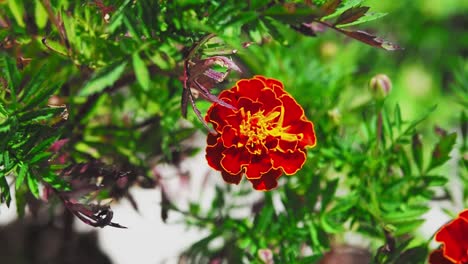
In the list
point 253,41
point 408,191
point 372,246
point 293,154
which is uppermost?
point 253,41

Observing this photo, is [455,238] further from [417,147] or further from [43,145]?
[43,145]

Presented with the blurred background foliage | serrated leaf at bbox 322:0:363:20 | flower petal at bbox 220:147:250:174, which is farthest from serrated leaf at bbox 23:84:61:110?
serrated leaf at bbox 322:0:363:20

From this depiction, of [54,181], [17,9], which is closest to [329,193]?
[54,181]

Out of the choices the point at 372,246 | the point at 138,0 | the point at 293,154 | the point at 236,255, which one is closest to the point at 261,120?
the point at 293,154

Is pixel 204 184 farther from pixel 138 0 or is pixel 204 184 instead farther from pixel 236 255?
pixel 138 0

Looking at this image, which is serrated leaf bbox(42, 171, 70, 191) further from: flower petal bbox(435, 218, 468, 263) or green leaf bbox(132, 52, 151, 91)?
flower petal bbox(435, 218, 468, 263)

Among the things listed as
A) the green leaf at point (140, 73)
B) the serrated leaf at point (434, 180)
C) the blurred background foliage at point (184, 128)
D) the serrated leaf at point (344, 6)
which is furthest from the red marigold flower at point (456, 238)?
the green leaf at point (140, 73)
